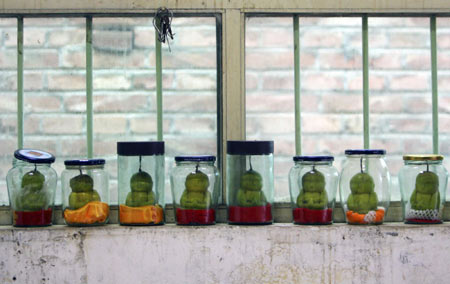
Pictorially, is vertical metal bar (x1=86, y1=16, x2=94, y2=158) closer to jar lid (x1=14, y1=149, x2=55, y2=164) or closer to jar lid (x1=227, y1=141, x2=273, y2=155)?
jar lid (x1=14, y1=149, x2=55, y2=164)

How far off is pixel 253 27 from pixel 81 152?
1.94 ft

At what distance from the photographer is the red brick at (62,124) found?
1782mm

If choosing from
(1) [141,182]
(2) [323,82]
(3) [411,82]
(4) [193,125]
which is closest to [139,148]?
(1) [141,182]

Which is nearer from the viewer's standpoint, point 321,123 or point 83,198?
point 83,198

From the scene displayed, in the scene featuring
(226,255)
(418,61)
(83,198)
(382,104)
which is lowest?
(226,255)

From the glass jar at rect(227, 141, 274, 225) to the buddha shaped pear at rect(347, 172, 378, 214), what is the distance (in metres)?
0.21

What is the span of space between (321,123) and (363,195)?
0.27 m

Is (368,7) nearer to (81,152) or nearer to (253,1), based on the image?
(253,1)

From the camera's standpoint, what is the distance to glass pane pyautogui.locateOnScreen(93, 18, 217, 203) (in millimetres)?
1784

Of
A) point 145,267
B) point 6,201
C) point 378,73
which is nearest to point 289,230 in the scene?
point 145,267

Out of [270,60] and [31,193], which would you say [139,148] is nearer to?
[31,193]

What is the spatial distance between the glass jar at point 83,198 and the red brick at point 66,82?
24cm

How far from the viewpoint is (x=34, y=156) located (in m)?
1.63

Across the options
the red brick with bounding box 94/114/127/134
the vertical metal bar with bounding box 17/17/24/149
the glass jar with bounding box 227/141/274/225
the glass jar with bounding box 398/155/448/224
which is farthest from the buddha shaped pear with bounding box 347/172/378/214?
the vertical metal bar with bounding box 17/17/24/149
